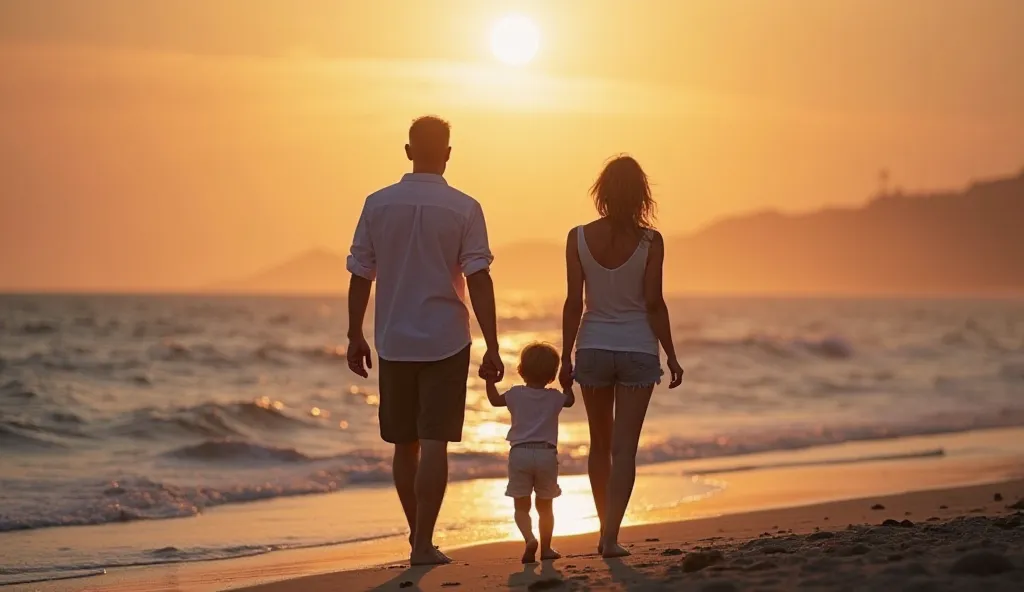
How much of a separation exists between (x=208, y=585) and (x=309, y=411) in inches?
418

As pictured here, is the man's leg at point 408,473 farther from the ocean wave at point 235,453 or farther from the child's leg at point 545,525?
the ocean wave at point 235,453

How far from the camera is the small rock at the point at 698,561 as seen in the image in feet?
17.3

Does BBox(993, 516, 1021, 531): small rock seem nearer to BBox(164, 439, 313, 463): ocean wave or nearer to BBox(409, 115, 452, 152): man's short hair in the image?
BBox(409, 115, 452, 152): man's short hair

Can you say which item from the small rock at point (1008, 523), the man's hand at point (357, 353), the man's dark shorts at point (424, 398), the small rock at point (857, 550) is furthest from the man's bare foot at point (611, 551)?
the small rock at point (1008, 523)

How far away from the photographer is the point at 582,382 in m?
5.97

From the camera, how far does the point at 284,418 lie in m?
16.0

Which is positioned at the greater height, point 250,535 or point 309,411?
point 309,411

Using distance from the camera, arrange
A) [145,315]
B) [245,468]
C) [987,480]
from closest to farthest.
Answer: [987,480] → [245,468] → [145,315]

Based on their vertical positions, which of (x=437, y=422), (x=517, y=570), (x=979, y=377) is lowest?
(x=517, y=570)

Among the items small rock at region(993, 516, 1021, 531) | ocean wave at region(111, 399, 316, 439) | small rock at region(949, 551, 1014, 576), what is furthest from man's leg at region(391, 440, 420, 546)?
ocean wave at region(111, 399, 316, 439)

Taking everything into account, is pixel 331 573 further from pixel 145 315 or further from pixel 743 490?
pixel 145 315

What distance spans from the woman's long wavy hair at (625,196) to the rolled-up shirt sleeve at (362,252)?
1025 mm

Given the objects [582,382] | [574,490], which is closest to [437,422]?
[582,382]

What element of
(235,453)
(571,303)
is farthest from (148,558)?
(235,453)
